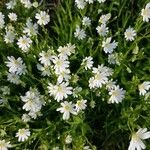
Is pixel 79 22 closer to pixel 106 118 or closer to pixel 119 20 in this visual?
pixel 119 20

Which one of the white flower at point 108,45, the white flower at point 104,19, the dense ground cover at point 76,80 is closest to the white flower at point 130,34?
the dense ground cover at point 76,80

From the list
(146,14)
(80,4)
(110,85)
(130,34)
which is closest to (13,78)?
(110,85)

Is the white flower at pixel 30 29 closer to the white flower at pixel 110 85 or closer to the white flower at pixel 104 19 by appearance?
the white flower at pixel 104 19

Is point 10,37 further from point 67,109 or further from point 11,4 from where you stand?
point 67,109

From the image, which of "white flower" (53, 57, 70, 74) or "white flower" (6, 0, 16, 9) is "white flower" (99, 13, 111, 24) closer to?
"white flower" (53, 57, 70, 74)

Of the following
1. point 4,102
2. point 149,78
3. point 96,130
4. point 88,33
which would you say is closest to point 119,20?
point 88,33

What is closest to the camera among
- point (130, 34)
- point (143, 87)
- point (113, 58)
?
point (143, 87)
